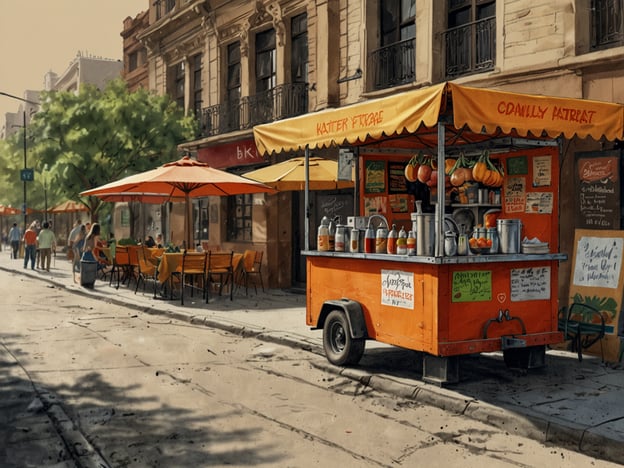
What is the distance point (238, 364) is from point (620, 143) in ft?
18.7

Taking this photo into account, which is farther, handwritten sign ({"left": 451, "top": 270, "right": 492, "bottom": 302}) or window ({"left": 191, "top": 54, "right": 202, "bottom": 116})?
window ({"left": 191, "top": 54, "right": 202, "bottom": 116})

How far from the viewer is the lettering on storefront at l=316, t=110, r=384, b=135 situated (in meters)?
7.42

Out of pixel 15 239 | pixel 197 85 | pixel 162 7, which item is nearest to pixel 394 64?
pixel 197 85

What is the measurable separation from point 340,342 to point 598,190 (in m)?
4.07

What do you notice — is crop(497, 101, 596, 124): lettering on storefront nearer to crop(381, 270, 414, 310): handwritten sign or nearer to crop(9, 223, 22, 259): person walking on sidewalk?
crop(381, 270, 414, 310): handwritten sign

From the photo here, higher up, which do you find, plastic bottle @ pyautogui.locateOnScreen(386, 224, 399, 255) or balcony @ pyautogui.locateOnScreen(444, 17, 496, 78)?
balcony @ pyautogui.locateOnScreen(444, 17, 496, 78)

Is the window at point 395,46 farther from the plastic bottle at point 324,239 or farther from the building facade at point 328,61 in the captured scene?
the plastic bottle at point 324,239

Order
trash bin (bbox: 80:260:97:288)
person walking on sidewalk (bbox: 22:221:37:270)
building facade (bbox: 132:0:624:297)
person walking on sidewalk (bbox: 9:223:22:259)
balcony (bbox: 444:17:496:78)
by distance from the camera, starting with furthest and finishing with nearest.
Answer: person walking on sidewalk (bbox: 9:223:22:259)
person walking on sidewalk (bbox: 22:221:37:270)
trash bin (bbox: 80:260:97:288)
balcony (bbox: 444:17:496:78)
building facade (bbox: 132:0:624:297)

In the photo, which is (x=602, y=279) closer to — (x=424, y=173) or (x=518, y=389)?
(x=518, y=389)

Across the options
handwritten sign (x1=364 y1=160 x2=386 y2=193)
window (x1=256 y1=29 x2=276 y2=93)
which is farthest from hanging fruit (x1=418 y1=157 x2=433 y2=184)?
window (x1=256 y1=29 x2=276 y2=93)

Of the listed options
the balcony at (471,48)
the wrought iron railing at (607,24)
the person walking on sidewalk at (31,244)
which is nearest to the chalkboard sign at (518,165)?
the wrought iron railing at (607,24)

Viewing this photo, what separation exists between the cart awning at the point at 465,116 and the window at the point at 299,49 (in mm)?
9454

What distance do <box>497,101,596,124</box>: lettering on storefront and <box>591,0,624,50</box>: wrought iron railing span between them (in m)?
2.71

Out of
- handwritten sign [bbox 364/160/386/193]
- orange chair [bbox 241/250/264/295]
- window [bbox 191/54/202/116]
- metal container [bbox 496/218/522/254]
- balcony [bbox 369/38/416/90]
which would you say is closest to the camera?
metal container [bbox 496/218/522/254]
